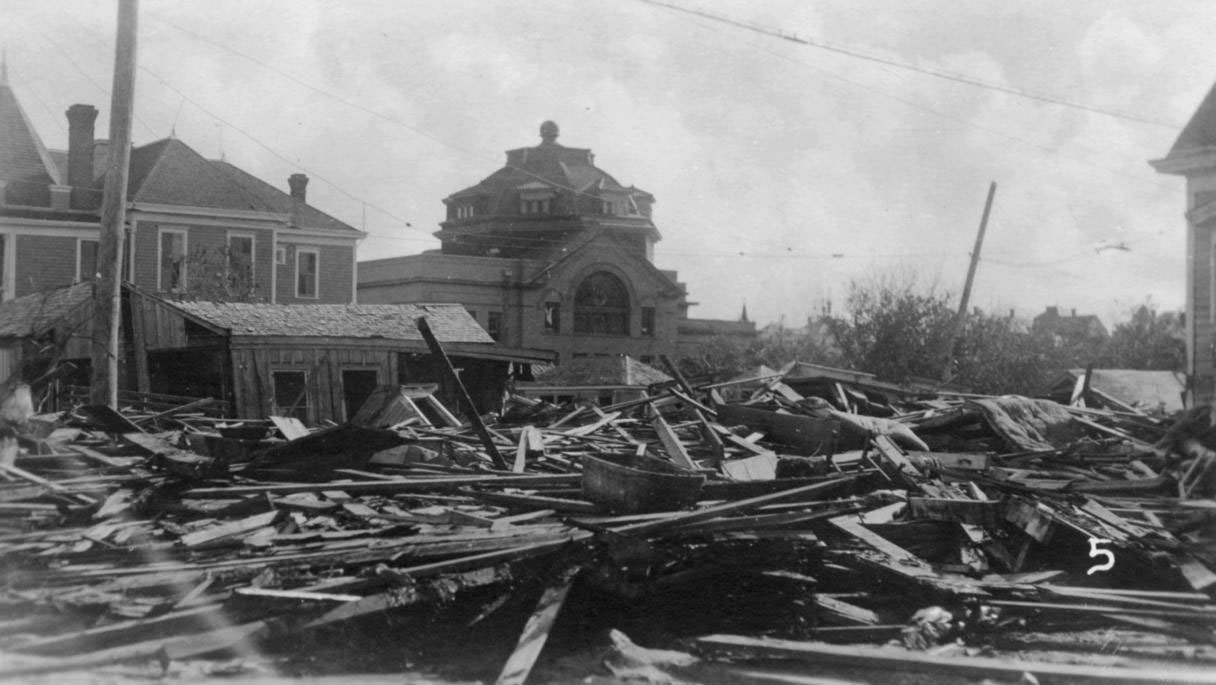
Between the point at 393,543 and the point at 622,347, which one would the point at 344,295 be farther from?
the point at 393,543

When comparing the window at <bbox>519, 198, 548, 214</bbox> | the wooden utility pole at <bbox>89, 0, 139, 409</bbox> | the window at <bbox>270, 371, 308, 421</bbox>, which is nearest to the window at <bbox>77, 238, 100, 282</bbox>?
the window at <bbox>270, 371, 308, 421</bbox>

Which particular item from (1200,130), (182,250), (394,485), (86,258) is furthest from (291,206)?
(394,485)

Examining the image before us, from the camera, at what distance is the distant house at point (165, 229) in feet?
109

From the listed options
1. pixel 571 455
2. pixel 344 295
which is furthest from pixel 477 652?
pixel 344 295

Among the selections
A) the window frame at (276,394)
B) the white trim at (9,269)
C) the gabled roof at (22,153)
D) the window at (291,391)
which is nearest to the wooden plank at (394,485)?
the window frame at (276,394)

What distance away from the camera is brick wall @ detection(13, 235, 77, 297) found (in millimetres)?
33406

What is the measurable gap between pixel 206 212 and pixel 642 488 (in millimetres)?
33248

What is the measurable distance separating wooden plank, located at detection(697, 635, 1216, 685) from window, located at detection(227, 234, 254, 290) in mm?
33683

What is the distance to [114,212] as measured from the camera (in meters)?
13.5

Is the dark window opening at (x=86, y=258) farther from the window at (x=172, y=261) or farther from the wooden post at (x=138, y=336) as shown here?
the wooden post at (x=138, y=336)

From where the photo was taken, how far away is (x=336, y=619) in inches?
248

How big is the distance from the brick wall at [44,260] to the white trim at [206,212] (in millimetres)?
2640

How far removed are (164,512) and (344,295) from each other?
3620 cm

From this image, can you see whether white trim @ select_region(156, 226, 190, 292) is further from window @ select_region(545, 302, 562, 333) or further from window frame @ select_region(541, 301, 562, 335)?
window @ select_region(545, 302, 562, 333)
